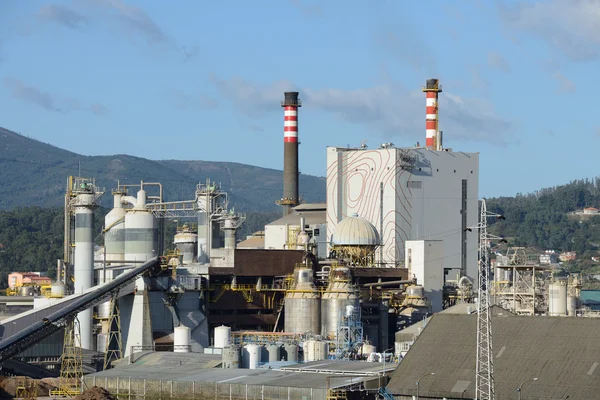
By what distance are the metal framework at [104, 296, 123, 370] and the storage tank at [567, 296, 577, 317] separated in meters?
26.9

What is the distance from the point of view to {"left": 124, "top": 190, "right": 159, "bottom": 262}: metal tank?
85.1 metres

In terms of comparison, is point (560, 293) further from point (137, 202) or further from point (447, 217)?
point (137, 202)

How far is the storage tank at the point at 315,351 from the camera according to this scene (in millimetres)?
67500

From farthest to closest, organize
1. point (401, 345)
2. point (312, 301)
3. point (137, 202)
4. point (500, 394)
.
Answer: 1. point (137, 202)
2. point (312, 301)
3. point (401, 345)
4. point (500, 394)

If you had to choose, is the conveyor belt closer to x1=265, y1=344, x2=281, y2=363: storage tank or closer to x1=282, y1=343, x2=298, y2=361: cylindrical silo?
x1=265, y1=344, x2=281, y2=363: storage tank

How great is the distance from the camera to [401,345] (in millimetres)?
70125

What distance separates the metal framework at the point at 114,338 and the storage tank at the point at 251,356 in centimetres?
947

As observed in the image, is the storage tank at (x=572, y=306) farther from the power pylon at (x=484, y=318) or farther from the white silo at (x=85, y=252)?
the white silo at (x=85, y=252)

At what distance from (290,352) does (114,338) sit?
13.7 metres

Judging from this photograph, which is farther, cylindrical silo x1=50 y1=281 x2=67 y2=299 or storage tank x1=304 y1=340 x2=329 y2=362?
cylindrical silo x1=50 y1=281 x2=67 y2=299

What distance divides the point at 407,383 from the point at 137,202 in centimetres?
3699

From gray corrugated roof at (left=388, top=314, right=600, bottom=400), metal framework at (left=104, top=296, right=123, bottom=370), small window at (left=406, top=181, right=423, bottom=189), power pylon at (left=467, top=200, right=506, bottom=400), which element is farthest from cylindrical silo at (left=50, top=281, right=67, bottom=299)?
small window at (left=406, top=181, right=423, bottom=189)

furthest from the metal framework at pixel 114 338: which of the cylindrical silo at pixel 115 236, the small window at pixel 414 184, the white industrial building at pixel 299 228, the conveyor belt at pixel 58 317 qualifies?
the small window at pixel 414 184

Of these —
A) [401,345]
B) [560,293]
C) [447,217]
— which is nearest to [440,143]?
[447,217]
